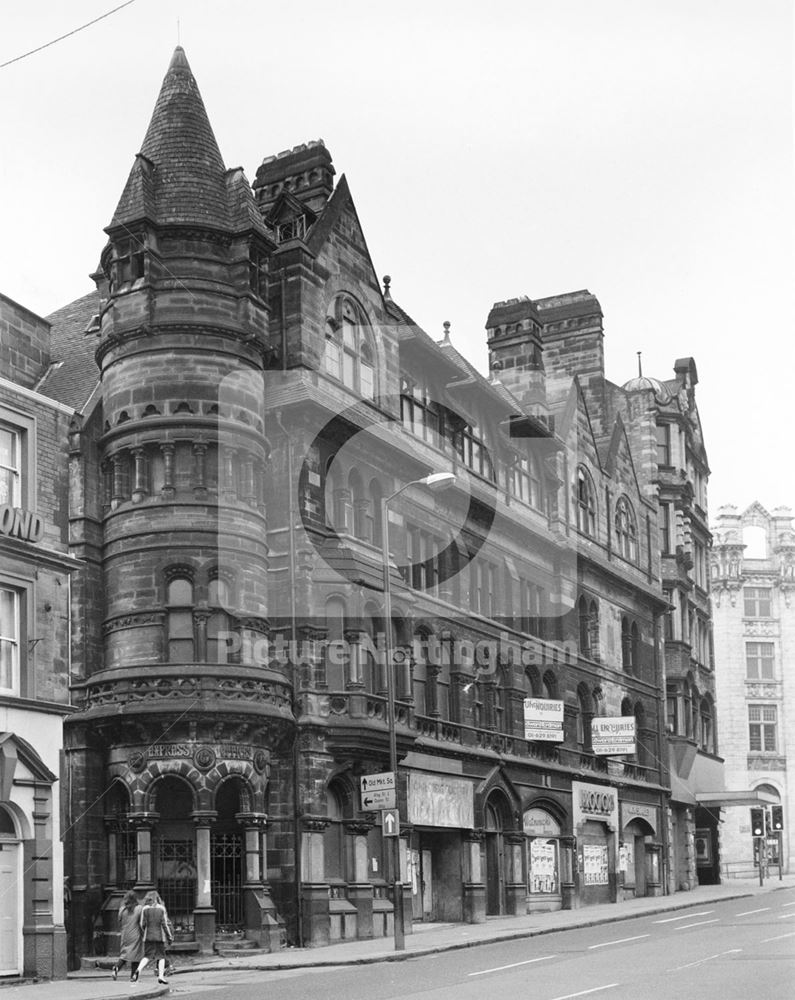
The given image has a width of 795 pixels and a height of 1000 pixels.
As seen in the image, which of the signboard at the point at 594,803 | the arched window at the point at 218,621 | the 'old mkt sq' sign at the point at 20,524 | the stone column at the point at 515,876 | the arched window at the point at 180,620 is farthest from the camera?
the signboard at the point at 594,803

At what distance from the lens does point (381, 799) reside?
1314 inches

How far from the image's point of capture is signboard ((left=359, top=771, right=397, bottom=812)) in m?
33.2

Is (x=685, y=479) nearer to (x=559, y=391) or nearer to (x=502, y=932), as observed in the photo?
(x=559, y=391)

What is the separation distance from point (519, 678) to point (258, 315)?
1666cm

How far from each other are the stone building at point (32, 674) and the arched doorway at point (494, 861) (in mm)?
18837

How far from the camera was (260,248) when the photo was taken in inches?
1538

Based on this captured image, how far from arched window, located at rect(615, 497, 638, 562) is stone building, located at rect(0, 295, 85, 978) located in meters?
32.5

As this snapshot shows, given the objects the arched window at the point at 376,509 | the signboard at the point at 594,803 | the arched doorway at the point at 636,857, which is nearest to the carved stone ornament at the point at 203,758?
the arched window at the point at 376,509

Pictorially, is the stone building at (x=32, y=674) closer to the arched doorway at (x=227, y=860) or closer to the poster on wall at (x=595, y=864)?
the arched doorway at (x=227, y=860)

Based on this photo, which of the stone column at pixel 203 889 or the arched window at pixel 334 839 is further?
the arched window at pixel 334 839

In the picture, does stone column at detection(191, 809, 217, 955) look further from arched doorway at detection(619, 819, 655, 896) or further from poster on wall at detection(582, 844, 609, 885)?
arched doorway at detection(619, 819, 655, 896)

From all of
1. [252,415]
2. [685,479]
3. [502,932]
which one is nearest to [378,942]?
[502,932]

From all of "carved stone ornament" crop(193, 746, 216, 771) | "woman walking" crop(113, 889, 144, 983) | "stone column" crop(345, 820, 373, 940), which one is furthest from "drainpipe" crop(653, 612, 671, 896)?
"woman walking" crop(113, 889, 144, 983)

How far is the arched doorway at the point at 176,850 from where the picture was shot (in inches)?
1367
